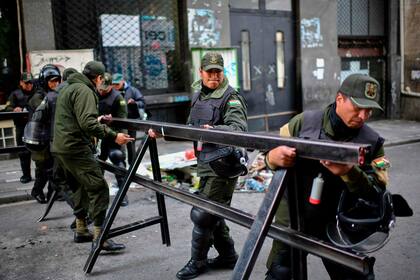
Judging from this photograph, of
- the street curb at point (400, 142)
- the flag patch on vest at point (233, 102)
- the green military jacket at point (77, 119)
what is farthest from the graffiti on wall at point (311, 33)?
the flag patch on vest at point (233, 102)

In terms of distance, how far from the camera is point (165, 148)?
359 inches

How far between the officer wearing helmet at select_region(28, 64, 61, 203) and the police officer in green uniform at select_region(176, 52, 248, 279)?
7.01ft

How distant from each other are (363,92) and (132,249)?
9.47 ft

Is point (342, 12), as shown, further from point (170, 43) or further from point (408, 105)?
point (170, 43)

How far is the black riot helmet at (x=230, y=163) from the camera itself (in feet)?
10.9

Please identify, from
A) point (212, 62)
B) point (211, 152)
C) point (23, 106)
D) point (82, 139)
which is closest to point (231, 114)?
point (211, 152)

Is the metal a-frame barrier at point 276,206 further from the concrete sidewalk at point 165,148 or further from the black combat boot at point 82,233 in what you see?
the concrete sidewalk at point 165,148

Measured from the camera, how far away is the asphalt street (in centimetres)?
373

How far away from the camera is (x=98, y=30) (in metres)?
8.77

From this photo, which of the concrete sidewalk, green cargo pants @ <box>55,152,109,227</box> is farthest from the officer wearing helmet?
green cargo pants @ <box>55,152,109,227</box>

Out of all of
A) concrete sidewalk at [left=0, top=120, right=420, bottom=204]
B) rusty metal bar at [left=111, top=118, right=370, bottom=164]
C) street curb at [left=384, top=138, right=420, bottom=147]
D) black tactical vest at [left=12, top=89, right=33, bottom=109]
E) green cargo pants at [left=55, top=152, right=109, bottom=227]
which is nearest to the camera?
rusty metal bar at [left=111, top=118, right=370, bottom=164]

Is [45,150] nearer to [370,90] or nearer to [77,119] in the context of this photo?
[77,119]

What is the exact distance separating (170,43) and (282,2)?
3296mm

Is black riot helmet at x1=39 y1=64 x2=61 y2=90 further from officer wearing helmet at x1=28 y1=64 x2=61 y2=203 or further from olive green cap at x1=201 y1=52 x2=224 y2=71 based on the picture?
olive green cap at x1=201 y1=52 x2=224 y2=71
